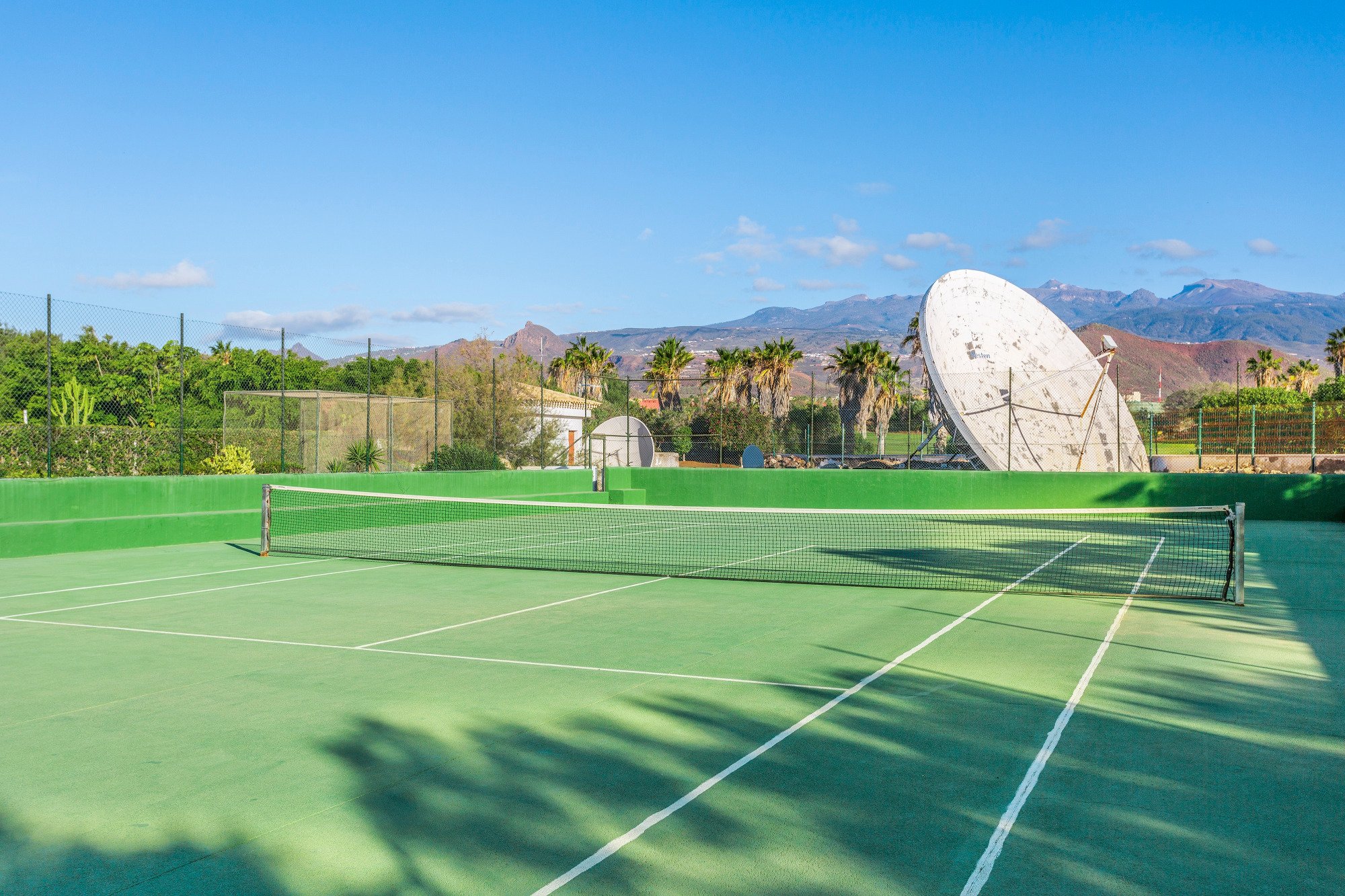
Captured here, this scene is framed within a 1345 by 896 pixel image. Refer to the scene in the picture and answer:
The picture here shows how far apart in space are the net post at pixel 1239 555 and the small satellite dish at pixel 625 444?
71.3ft

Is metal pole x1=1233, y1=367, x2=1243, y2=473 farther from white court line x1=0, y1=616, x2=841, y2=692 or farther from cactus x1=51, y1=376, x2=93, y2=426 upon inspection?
cactus x1=51, y1=376, x2=93, y2=426

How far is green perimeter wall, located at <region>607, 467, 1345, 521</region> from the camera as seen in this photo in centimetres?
2414

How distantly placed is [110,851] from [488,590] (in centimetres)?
786

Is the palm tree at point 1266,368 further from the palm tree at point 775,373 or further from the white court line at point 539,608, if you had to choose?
the white court line at point 539,608

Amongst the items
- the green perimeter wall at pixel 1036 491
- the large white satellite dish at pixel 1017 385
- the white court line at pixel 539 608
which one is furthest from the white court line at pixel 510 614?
the large white satellite dish at pixel 1017 385

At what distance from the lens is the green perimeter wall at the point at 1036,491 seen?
79.2ft

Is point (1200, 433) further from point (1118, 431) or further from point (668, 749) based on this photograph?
point (668, 749)

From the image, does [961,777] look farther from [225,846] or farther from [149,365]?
[149,365]

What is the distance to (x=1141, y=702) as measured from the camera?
22.2 ft

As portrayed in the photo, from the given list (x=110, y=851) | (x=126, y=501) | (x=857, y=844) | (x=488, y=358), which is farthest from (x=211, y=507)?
(x=488, y=358)

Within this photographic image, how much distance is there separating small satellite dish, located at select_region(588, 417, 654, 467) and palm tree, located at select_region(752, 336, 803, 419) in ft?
83.7

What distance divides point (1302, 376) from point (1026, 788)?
248ft

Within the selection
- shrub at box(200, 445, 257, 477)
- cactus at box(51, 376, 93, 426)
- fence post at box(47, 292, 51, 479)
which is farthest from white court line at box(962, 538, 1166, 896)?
cactus at box(51, 376, 93, 426)

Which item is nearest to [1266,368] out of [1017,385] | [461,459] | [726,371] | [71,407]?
[726,371]
